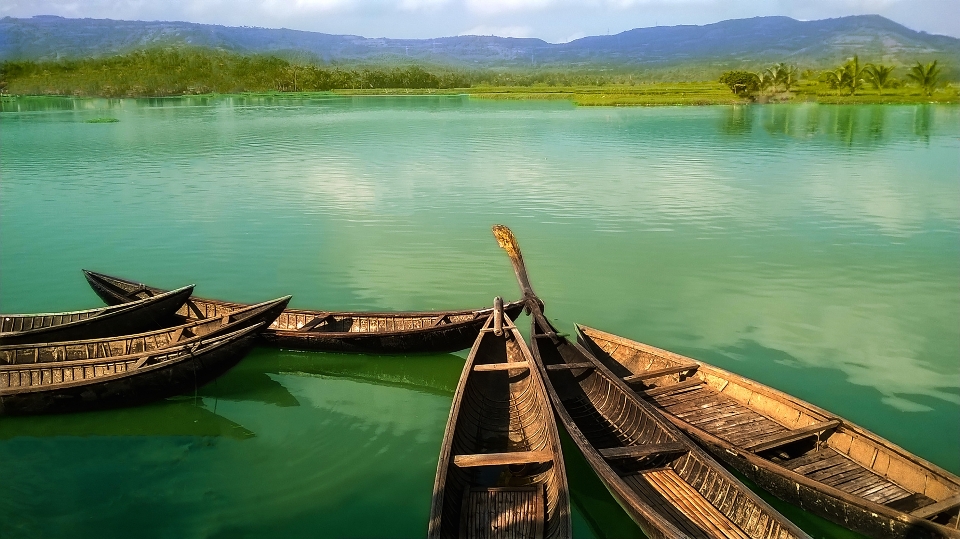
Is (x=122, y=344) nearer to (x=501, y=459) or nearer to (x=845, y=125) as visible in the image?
(x=501, y=459)

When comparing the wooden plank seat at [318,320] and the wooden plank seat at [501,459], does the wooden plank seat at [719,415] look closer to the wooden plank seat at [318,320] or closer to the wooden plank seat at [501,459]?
the wooden plank seat at [501,459]

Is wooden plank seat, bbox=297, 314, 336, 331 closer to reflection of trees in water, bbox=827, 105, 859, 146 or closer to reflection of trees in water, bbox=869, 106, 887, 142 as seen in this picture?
reflection of trees in water, bbox=827, 105, 859, 146

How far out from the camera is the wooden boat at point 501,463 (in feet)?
20.0

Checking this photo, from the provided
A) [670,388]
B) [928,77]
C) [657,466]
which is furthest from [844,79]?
[657,466]

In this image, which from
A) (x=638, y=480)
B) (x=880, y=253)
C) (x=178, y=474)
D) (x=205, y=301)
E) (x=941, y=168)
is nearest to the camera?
(x=638, y=480)

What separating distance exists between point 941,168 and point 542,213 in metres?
18.7

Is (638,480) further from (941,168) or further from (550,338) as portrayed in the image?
(941,168)

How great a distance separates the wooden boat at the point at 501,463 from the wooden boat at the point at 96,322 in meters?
5.39

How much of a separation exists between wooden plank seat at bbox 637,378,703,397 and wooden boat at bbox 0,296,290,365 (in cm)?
538

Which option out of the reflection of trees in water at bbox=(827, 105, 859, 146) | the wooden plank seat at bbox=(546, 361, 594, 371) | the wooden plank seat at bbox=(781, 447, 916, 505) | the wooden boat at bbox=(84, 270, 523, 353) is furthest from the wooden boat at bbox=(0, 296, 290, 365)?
the reflection of trees in water at bbox=(827, 105, 859, 146)

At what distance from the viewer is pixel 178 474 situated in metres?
8.09

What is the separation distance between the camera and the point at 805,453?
24.5ft

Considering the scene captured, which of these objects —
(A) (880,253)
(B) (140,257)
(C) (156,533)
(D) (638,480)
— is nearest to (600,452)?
(D) (638,480)

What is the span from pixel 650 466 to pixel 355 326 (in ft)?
20.0
